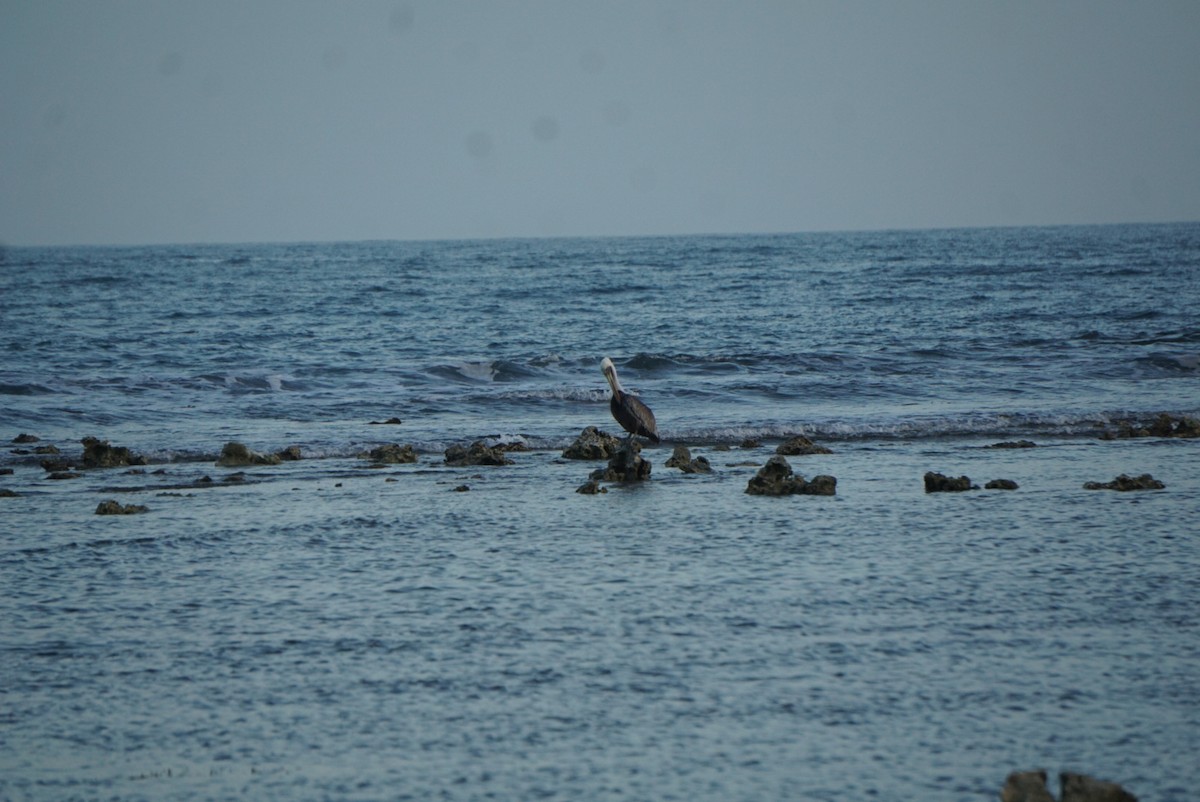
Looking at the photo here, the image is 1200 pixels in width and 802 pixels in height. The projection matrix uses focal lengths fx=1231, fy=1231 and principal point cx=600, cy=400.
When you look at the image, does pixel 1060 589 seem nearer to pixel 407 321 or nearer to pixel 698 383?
pixel 698 383

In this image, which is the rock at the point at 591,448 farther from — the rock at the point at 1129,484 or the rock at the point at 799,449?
the rock at the point at 1129,484

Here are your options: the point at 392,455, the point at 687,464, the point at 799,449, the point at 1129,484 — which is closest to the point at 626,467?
the point at 687,464

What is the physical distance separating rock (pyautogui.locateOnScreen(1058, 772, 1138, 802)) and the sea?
1.37 ft

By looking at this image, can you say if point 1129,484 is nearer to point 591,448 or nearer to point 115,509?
point 591,448

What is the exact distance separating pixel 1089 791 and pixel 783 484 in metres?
8.00

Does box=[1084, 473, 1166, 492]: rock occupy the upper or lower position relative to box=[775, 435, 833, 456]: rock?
upper

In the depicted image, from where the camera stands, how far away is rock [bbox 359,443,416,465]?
1670cm

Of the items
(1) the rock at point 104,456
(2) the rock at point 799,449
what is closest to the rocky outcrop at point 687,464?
(2) the rock at point 799,449

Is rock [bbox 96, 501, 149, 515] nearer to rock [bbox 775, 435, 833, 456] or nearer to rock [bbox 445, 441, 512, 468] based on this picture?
rock [bbox 445, 441, 512, 468]

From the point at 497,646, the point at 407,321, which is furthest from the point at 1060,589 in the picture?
the point at 407,321

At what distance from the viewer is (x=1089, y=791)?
16.6 feet

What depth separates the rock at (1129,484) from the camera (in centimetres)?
1273

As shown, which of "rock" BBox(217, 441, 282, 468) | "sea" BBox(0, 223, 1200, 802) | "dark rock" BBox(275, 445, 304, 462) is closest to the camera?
"sea" BBox(0, 223, 1200, 802)

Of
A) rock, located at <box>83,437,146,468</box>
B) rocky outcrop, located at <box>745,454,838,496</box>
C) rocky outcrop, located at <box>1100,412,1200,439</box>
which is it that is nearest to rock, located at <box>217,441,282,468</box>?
rock, located at <box>83,437,146,468</box>
